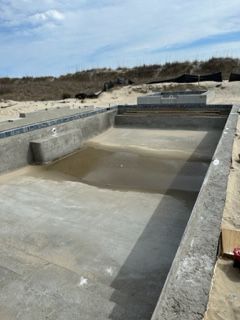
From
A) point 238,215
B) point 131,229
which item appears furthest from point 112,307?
point 238,215

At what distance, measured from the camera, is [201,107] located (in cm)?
1002

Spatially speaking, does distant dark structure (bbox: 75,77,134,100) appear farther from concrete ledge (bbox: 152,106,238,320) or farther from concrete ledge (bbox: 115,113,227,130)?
concrete ledge (bbox: 152,106,238,320)

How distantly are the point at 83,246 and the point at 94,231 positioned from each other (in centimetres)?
34

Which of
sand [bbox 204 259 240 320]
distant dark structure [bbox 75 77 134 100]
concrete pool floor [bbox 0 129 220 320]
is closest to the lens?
sand [bbox 204 259 240 320]

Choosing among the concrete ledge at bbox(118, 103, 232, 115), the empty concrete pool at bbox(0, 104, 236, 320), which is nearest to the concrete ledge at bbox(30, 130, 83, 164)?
the empty concrete pool at bbox(0, 104, 236, 320)

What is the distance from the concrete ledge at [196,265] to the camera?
1608mm

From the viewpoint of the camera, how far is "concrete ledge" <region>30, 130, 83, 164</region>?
6691mm

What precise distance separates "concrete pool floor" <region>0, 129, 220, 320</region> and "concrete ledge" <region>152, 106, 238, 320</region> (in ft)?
2.27

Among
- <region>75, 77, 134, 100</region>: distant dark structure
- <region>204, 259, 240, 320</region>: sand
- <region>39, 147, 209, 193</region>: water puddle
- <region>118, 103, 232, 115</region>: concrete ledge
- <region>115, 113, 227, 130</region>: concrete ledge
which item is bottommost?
<region>39, 147, 209, 193</region>: water puddle

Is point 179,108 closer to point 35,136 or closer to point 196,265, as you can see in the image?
point 35,136

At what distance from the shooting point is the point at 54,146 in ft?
23.2

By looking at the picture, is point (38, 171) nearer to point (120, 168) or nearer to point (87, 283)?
point (120, 168)

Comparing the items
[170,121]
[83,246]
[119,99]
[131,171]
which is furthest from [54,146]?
[119,99]

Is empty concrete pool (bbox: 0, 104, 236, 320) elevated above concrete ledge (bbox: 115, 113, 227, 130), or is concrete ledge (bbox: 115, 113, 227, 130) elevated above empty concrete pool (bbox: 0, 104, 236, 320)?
concrete ledge (bbox: 115, 113, 227, 130)
